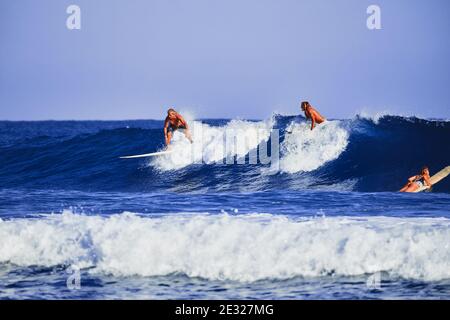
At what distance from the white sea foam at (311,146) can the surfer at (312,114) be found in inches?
4.9

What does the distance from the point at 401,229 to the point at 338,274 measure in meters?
1.19

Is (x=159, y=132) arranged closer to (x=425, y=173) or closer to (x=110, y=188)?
(x=110, y=188)

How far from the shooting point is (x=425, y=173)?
9.76 m

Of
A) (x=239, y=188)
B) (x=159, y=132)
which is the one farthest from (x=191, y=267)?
(x=159, y=132)

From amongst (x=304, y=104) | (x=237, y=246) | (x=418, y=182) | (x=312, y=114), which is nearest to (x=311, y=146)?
(x=312, y=114)

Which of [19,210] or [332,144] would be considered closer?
[19,210]

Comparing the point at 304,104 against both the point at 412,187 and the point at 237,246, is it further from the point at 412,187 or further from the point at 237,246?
the point at 237,246

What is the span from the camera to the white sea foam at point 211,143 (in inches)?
474

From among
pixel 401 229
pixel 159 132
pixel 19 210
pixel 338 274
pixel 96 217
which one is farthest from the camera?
pixel 159 132

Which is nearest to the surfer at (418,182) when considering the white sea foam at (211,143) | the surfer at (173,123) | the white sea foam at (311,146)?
the white sea foam at (311,146)

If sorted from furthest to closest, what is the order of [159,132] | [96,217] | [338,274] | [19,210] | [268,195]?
[159,132], [268,195], [19,210], [96,217], [338,274]

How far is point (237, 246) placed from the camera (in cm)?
630

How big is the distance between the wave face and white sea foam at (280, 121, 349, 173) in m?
0.02

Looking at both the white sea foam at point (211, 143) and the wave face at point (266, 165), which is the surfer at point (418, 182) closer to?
the wave face at point (266, 165)
